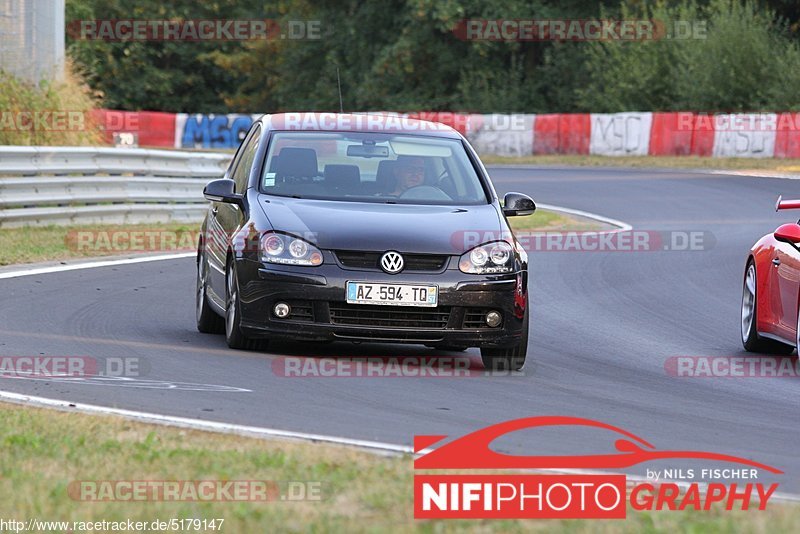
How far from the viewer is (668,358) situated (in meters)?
11.1

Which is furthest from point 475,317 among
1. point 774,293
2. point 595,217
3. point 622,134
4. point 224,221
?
point 622,134

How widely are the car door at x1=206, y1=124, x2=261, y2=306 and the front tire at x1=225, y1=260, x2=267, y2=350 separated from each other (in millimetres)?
227

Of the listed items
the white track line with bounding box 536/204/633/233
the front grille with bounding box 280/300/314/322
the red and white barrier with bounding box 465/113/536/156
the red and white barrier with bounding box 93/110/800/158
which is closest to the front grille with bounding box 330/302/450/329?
the front grille with bounding box 280/300/314/322

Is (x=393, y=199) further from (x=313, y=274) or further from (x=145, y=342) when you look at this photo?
(x=145, y=342)

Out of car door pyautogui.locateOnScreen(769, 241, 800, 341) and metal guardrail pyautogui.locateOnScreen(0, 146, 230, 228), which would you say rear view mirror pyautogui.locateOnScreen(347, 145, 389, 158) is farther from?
metal guardrail pyautogui.locateOnScreen(0, 146, 230, 228)

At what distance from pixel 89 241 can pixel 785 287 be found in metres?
9.77

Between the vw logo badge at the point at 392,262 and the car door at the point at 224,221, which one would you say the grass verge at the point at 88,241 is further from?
the vw logo badge at the point at 392,262

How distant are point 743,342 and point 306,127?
12.0 ft

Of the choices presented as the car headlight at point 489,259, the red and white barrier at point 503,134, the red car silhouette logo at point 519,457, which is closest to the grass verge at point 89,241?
the car headlight at point 489,259

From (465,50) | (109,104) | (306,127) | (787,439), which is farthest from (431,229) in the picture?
(109,104)

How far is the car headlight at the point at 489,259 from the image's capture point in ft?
31.5

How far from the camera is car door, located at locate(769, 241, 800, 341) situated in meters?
10.5

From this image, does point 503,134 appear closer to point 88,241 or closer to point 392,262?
point 88,241

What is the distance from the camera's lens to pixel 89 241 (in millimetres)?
18203
